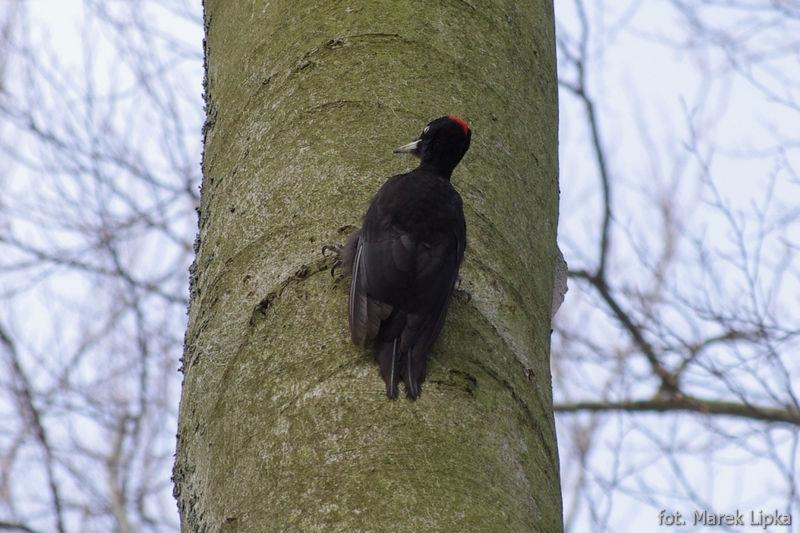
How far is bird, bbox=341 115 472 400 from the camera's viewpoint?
1964mm

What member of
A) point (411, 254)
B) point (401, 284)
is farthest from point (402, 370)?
point (411, 254)

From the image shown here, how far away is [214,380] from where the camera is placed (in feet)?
6.23

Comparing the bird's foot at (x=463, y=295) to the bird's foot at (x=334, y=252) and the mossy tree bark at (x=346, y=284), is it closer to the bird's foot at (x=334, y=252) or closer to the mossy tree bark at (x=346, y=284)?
the mossy tree bark at (x=346, y=284)

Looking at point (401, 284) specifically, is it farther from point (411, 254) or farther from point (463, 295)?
point (463, 295)

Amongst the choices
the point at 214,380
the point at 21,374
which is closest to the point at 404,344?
the point at 214,380

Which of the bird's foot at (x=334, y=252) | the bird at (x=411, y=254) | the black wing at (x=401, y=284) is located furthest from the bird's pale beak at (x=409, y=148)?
the bird's foot at (x=334, y=252)

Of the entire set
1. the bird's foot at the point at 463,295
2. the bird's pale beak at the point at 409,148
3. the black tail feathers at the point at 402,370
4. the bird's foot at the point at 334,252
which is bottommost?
the black tail feathers at the point at 402,370

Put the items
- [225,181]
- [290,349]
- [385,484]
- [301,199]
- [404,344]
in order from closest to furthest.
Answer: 1. [385,484]
2. [290,349]
3. [404,344]
4. [301,199]
5. [225,181]

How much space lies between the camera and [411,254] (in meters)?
2.43

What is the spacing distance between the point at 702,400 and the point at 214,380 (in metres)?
4.59

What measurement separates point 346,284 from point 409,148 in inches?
18.2

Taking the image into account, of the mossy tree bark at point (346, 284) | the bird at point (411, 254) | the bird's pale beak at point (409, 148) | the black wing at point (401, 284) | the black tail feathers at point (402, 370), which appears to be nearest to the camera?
the mossy tree bark at point (346, 284)

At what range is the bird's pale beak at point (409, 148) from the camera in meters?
2.25

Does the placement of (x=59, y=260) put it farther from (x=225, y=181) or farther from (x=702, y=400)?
(x=225, y=181)
